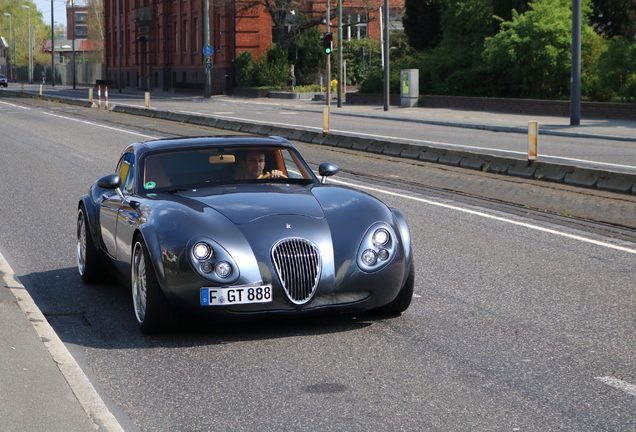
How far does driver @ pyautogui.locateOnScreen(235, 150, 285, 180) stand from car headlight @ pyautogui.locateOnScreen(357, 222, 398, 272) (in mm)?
1281

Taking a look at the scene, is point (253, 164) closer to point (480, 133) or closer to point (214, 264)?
point (214, 264)

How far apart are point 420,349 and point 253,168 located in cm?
214

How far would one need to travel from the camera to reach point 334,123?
33219 millimetres

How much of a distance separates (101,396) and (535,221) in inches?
292

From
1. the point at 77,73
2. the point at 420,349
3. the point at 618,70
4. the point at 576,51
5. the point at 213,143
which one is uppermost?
the point at 77,73

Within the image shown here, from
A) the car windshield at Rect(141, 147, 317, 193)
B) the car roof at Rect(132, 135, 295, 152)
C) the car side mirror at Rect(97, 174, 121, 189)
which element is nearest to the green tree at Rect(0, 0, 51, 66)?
the car roof at Rect(132, 135, 295, 152)

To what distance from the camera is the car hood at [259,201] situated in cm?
606

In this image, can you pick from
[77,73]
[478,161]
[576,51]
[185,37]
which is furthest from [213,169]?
[77,73]

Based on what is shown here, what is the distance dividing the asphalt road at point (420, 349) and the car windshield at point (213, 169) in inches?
39.2

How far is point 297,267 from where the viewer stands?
19.0ft

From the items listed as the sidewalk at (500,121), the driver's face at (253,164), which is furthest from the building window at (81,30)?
the driver's face at (253,164)

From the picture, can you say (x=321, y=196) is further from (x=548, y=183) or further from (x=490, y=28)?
(x=490, y=28)

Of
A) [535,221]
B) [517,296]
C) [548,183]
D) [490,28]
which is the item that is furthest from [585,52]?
[517,296]

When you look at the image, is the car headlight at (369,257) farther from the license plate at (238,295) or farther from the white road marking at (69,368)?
the white road marking at (69,368)
